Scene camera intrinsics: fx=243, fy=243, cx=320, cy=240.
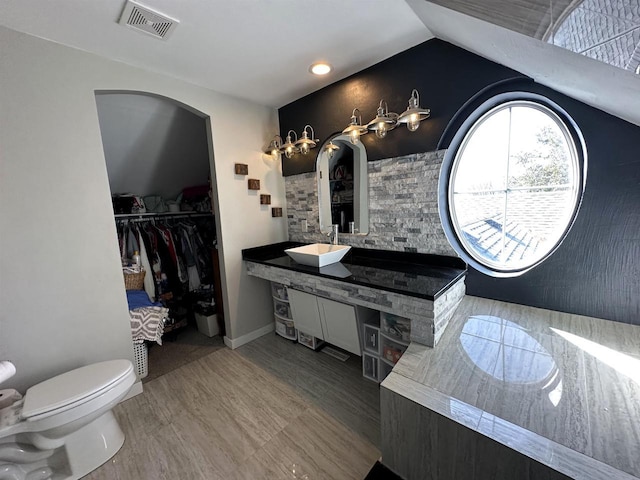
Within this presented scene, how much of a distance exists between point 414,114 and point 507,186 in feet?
3.00

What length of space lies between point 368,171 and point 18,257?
2.44 metres

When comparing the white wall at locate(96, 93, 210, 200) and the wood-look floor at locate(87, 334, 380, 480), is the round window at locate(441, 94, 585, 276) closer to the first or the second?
the wood-look floor at locate(87, 334, 380, 480)

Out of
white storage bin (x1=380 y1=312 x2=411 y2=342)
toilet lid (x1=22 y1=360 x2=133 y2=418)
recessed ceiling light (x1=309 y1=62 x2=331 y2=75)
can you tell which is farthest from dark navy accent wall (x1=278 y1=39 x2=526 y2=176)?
toilet lid (x1=22 y1=360 x2=133 y2=418)

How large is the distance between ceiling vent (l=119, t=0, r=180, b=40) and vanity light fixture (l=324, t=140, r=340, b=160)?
140cm

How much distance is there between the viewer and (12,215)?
145 cm

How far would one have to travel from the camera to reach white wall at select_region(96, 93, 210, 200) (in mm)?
2238

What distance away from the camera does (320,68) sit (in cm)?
195

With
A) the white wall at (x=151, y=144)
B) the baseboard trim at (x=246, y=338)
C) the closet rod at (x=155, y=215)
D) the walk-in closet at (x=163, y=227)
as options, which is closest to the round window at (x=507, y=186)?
the baseboard trim at (x=246, y=338)

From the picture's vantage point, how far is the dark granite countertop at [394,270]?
144 centimetres

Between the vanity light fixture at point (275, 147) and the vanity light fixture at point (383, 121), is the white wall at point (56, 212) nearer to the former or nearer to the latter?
the vanity light fixture at point (275, 147)

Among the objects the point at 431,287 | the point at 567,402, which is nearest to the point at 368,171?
the point at 431,287

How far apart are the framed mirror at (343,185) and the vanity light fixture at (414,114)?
1.54ft

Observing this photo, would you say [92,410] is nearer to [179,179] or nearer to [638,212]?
[179,179]

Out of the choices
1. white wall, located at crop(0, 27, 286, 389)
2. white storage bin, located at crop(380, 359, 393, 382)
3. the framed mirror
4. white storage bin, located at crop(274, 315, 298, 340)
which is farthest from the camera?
white storage bin, located at crop(274, 315, 298, 340)
